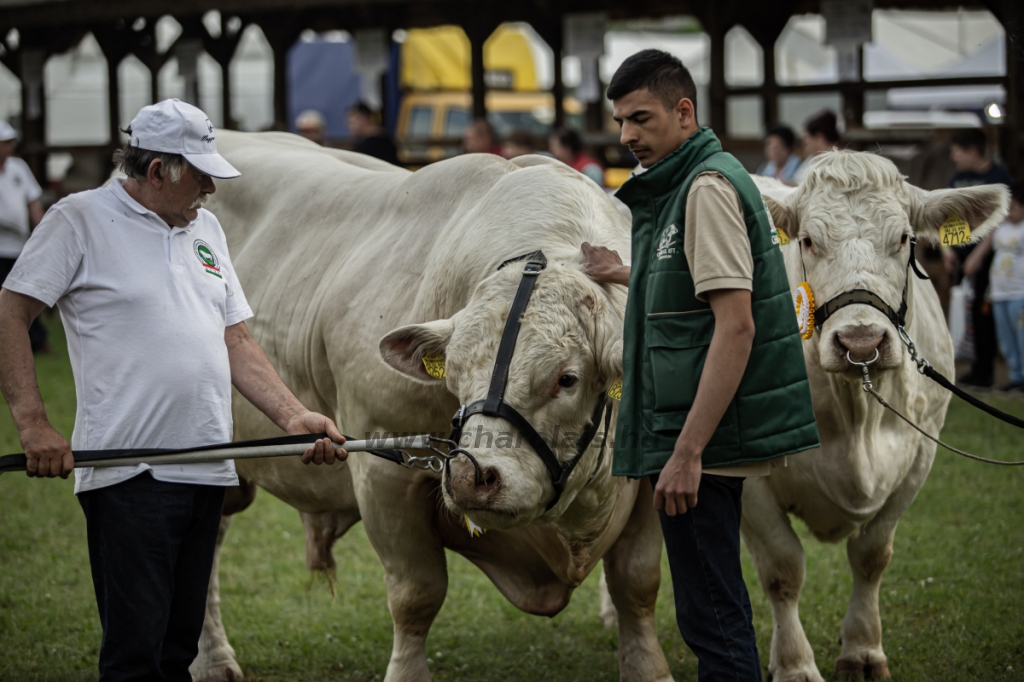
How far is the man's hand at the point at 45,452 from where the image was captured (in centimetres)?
284

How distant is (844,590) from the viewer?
5387mm

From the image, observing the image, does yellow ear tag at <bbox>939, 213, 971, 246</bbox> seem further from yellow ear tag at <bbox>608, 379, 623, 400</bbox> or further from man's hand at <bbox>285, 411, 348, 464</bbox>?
man's hand at <bbox>285, 411, 348, 464</bbox>

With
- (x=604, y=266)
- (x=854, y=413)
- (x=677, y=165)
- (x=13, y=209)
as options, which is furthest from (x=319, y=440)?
(x=13, y=209)

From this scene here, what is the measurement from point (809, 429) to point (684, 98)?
0.85 m

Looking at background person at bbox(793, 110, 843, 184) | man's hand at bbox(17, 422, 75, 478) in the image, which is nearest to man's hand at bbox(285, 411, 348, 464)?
man's hand at bbox(17, 422, 75, 478)

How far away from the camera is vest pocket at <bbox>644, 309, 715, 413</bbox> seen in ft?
9.00

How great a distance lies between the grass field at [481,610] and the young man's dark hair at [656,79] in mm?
2451

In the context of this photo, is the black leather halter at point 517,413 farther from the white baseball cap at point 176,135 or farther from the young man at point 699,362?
the white baseball cap at point 176,135

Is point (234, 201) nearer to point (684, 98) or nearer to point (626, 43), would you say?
point (684, 98)

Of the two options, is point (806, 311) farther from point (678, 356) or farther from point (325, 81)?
point (325, 81)

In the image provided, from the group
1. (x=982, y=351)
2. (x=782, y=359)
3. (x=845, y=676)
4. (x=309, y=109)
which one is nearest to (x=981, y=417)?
(x=982, y=351)

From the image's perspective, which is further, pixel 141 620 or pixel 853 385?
pixel 853 385

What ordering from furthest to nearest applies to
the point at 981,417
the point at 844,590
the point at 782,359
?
1. the point at 981,417
2. the point at 844,590
3. the point at 782,359

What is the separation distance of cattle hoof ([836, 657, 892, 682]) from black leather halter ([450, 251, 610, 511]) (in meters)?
1.70
